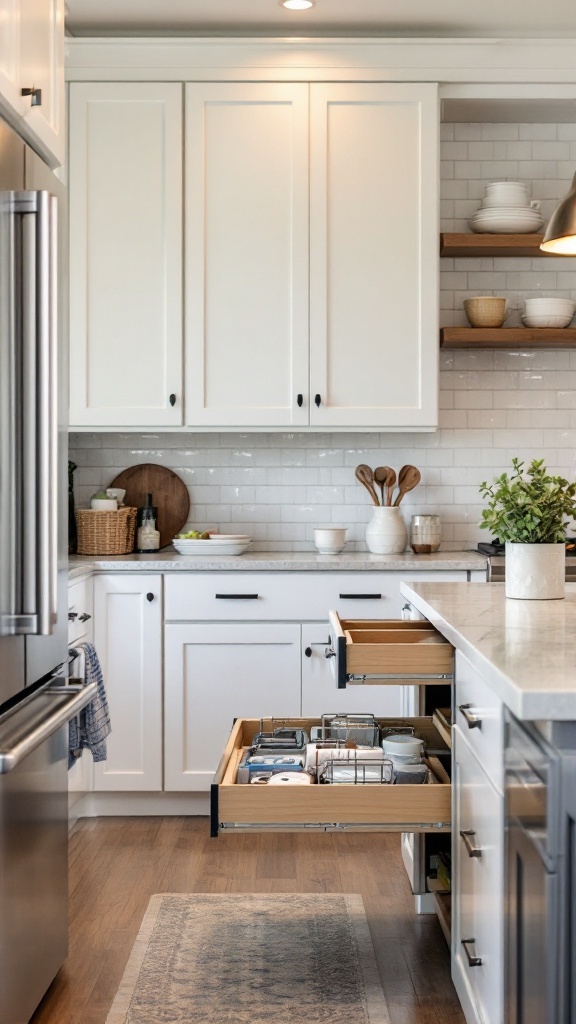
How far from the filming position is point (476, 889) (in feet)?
6.50

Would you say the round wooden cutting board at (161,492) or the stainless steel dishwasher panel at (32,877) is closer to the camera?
the stainless steel dishwasher panel at (32,877)

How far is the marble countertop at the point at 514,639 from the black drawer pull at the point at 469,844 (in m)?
0.37

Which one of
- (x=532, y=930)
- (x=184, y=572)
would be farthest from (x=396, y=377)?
(x=532, y=930)

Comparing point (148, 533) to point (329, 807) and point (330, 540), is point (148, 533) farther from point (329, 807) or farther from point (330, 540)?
point (329, 807)

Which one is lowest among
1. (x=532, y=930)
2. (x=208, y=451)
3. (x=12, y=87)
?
(x=532, y=930)

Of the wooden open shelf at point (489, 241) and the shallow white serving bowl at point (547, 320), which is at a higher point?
the wooden open shelf at point (489, 241)

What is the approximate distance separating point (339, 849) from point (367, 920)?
2.01 ft

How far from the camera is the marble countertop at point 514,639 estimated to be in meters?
1.40

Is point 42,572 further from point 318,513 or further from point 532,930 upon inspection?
point 318,513

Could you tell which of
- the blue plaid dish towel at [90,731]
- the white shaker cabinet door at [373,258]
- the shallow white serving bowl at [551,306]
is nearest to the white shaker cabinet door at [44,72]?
the blue plaid dish towel at [90,731]

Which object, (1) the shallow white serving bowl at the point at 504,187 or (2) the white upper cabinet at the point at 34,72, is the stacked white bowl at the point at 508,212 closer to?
(1) the shallow white serving bowl at the point at 504,187

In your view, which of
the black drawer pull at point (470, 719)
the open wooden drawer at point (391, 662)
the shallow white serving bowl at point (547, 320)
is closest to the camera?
the black drawer pull at point (470, 719)

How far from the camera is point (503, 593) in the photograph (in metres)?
2.69

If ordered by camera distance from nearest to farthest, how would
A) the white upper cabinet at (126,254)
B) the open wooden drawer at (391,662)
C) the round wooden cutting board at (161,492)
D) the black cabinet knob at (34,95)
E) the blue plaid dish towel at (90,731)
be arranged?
1. the black cabinet knob at (34,95)
2. the open wooden drawer at (391,662)
3. the blue plaid dish towel at (90,731)
4. the white upper cabinet at (126,254)
5. the round wooden cutting board at (161,492)
